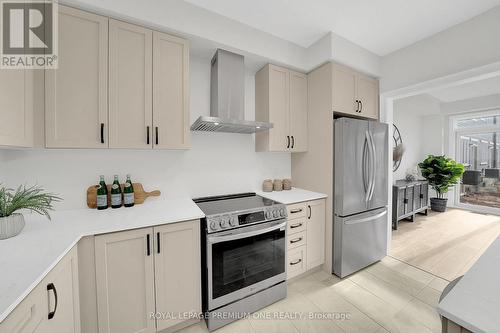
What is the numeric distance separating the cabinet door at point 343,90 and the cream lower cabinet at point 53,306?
8.57 ft

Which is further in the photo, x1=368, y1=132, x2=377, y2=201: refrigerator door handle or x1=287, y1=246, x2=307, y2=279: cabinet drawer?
x1=368, y1=132, x2=377, y2=201: refrigerator door handle

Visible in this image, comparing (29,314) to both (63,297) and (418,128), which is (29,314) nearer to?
(63,297)

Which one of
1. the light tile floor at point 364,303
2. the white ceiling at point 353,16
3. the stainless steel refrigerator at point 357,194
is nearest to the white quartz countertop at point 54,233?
the light tile floor at point 364,303

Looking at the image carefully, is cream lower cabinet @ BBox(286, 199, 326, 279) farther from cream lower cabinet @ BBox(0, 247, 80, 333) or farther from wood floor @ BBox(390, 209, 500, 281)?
cream lower cabinet @ BBox(0, 247, 80, 333)

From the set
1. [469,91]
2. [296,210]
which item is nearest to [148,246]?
[296,210]

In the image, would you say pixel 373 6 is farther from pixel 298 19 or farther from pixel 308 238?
pixel 308 238

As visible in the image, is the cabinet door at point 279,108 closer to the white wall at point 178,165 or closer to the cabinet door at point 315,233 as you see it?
the white wall at point 178,165

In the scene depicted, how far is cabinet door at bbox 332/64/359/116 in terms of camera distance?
222 cm

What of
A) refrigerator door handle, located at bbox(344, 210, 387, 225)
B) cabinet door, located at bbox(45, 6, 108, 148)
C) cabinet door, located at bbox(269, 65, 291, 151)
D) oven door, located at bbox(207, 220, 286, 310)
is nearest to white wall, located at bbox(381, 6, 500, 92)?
cabinet door, located at bbox(269, 65, 291, 151)

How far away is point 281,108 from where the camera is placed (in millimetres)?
2334

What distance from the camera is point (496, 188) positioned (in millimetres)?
4324

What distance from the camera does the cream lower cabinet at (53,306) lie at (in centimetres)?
71

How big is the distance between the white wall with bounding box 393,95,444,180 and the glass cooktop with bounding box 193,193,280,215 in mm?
3877

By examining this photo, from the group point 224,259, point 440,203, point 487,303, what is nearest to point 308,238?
point 224,259
